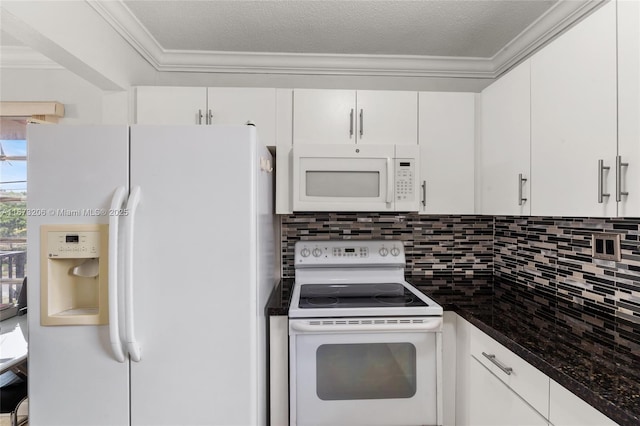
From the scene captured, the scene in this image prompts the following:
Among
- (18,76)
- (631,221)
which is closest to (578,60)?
(631,221)

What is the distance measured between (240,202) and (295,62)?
4.44ft

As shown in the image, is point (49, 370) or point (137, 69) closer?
point (49, 370)

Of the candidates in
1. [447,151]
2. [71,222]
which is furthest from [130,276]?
[447,151]

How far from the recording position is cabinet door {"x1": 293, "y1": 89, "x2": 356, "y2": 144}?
73.8 inches

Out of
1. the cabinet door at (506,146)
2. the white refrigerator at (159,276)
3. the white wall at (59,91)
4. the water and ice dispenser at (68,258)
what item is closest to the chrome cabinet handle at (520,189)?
the cabinet door at (506,146)

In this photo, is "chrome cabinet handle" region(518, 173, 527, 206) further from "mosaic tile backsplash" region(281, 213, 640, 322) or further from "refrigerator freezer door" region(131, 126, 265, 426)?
"refrigerator freezer door" region(131, 126, 265, 426)

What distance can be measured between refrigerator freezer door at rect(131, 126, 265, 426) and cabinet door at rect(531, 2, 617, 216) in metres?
1.22

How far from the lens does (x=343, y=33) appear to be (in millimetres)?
1885

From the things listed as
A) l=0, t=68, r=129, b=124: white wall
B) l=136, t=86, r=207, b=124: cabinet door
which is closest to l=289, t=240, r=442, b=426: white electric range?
l=136, t=86, r=207, b=124: cabinet door

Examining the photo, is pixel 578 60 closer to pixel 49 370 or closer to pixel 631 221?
pixel 631 221

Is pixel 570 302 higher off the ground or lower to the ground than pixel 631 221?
lower

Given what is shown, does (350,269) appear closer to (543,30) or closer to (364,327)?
(364,327)

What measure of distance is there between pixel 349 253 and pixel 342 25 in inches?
53.5

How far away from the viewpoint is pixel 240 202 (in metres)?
1.23
